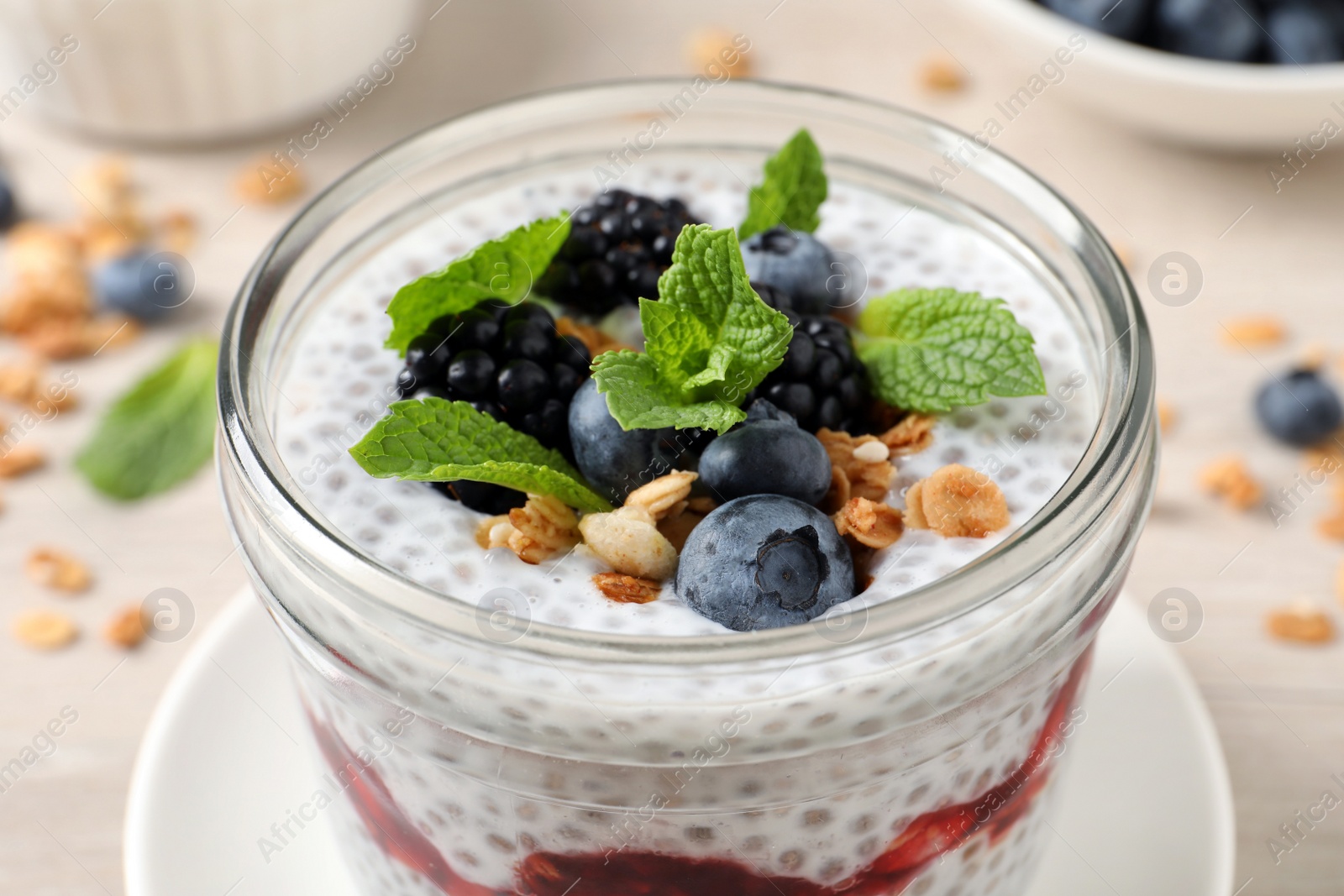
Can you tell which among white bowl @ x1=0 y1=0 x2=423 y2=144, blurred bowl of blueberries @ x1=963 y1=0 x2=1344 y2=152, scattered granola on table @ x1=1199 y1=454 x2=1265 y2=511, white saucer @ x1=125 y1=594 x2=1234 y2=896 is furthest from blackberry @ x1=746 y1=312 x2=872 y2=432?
white bowl @ x1=0 y1=0 x2=423 y2=144

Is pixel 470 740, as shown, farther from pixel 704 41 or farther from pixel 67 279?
pixel 704 41

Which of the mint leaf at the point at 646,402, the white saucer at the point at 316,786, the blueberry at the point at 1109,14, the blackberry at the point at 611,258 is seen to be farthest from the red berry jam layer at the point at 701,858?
the blueberry at the point at 1109,14

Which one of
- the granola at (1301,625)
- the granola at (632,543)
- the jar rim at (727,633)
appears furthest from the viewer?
the granola at (1301,625)

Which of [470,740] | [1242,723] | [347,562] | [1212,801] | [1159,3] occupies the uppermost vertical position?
[347,562]

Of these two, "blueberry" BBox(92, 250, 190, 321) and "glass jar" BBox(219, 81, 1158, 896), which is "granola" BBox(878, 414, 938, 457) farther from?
"blueberry" BBox(92, 250, 190, 321)

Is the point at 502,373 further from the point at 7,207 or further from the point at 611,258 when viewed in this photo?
the point at 7,207

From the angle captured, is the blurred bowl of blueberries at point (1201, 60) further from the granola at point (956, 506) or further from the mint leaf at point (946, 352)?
the granola at point (956, 506)

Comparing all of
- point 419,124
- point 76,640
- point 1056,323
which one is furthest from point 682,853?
point 419,124
